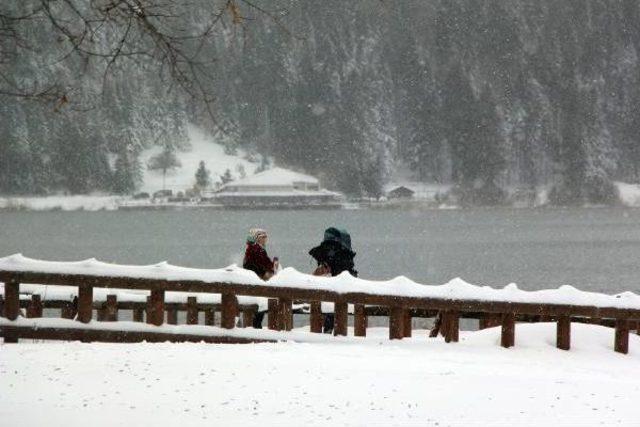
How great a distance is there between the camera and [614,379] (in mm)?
8438

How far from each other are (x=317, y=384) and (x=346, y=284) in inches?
96.4

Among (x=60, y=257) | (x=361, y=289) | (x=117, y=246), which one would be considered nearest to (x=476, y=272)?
(x=60, y=257)

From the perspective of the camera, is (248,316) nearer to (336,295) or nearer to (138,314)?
(138,314)

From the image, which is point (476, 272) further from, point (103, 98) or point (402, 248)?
point (103, 98)

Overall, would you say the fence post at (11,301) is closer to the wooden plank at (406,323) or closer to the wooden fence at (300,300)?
the wooden fence at (300,300)

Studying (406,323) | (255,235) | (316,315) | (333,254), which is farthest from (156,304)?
(333,254)

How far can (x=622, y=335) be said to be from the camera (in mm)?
9797

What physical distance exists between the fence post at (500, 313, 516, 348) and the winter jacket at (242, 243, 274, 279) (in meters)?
3.52

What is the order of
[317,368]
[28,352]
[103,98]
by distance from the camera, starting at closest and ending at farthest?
[103,98] → [317,368] → [28,352]

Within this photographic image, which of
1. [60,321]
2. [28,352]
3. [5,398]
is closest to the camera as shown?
[5,398]

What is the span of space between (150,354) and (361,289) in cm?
240

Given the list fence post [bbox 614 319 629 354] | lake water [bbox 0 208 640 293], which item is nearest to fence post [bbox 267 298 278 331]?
fence post [bbox 614 319 629 354]

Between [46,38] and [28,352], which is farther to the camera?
[46,38]

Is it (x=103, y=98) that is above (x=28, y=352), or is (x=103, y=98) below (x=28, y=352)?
above
